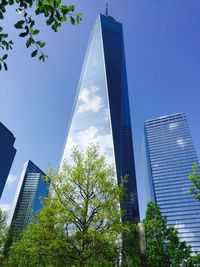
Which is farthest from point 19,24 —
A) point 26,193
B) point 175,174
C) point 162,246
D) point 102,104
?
point 175,174

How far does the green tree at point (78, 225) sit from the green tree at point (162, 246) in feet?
28.6

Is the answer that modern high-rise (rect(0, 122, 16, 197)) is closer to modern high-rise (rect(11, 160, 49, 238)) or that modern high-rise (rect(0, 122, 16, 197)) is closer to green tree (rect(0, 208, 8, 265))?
modern high-rise (rect(11, 160, 49, 238))

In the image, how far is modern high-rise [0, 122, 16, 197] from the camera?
375ft

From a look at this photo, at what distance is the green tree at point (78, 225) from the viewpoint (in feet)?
34.8

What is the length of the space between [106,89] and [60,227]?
238ft

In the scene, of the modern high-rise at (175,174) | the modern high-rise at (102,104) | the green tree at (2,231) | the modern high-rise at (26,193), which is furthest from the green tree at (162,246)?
the modern high-rise at (175,174)

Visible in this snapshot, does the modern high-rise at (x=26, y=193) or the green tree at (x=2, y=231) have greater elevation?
the modern high-rise at (x=26, y=193)

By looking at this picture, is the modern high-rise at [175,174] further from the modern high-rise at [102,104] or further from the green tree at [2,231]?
the green tree at [2,231]

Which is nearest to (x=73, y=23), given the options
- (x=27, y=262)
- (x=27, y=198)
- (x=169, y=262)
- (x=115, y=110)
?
(x=27, y=262)

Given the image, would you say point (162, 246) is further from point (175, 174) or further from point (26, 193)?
point (175, 174)

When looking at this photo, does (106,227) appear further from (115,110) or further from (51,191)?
(115,110)

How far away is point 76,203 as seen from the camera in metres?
12.1

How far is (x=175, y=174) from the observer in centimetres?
16650

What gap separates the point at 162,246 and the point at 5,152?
11385cm
